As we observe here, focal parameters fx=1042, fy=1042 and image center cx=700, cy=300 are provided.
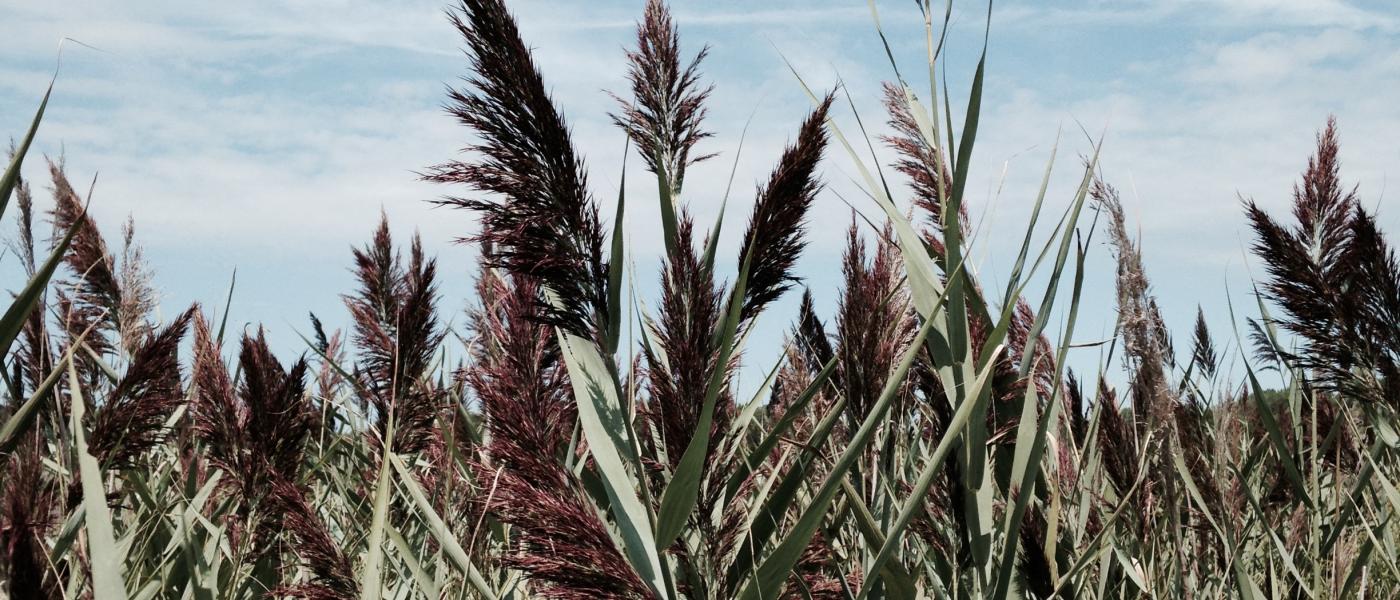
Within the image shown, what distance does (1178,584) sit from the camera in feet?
5.37

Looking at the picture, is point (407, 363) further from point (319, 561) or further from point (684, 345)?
point (684, 345)

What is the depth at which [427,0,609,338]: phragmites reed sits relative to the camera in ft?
4.26

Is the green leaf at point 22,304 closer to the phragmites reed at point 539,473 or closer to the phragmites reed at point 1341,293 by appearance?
the phragmites reed at point 539,473

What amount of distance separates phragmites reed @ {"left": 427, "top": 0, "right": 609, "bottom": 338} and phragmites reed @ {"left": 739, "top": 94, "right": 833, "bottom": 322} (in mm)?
212

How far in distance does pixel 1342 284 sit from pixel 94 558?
124 inches

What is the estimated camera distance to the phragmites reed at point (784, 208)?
1.40 m

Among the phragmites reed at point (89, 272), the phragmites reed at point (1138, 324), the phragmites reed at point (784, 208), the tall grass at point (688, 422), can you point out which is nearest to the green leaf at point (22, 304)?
the tall grass at point (688, 422)

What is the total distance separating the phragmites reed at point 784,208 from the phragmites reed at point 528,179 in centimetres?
21

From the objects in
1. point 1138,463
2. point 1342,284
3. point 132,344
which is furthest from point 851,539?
point 132,344

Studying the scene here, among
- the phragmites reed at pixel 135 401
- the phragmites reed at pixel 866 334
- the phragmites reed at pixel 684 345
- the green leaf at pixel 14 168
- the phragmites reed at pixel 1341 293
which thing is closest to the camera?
the green leaf at pixel 14 168

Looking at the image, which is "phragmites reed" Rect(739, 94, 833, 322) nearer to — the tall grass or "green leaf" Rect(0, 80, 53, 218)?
the tall grass

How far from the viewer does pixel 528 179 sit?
53.1 inches

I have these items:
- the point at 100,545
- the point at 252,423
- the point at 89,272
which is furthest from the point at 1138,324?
the point at 89,272

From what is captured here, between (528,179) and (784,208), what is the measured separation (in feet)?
1.13
